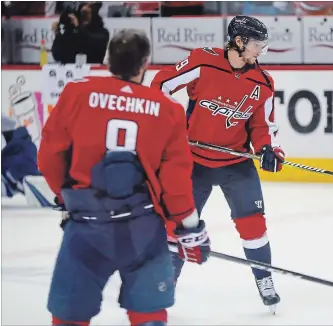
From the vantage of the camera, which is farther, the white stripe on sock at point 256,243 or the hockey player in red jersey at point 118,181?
the white stripe on sock at point 256,243

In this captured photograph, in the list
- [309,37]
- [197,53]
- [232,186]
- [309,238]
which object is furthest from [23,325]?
[309,37]

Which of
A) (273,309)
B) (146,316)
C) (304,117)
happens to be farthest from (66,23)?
(146,316)

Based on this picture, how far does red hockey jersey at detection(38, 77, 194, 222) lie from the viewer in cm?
234

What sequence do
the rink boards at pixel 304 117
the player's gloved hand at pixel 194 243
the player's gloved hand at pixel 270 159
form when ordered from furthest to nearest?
the rink boards at pixel 304 117
the player's gloved hand at pixel 270 159
the player's gloved hand at pixel 194 243

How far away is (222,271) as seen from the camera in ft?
13.5

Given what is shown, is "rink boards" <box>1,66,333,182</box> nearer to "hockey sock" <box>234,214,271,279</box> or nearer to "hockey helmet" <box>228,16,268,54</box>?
"hockey sock" <box>234,214,271,279</box>

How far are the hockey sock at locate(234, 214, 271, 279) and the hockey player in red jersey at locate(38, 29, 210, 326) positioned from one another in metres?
1.08

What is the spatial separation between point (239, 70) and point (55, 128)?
1213 millimetres

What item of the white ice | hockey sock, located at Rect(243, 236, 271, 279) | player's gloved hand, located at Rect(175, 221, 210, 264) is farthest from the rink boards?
player's gloved hand, located at Rect(175, 221, 210, 264)

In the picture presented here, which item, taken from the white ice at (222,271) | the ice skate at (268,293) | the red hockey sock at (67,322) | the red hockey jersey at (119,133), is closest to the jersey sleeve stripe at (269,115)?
the ice skate at (268,293)

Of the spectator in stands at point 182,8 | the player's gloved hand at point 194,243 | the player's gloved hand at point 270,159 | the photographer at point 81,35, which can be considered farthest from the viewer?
the spectator in stands at point 182,8

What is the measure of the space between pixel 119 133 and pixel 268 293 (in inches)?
52.6

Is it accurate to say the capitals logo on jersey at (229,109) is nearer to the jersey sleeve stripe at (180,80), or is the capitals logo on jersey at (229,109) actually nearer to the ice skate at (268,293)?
the jersey sleeve stripe at (180,80)

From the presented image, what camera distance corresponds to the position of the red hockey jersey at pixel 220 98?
3449 mm
